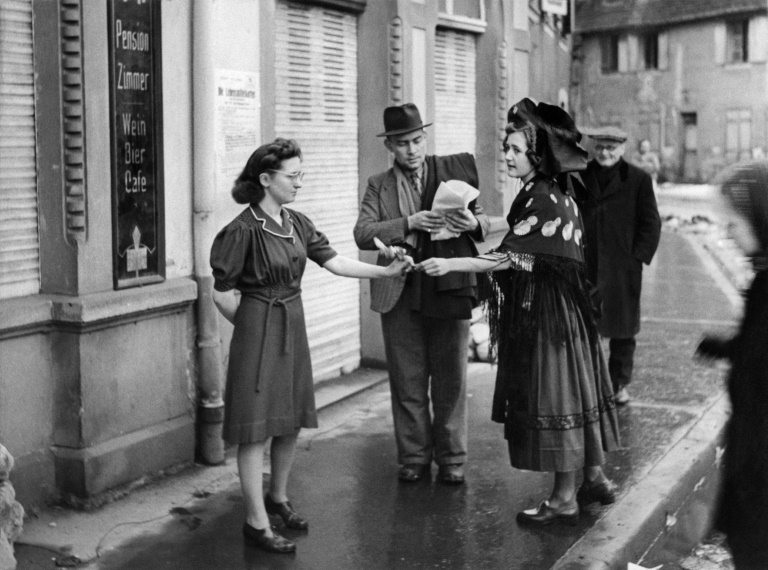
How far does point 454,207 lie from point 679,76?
44745 millimetres

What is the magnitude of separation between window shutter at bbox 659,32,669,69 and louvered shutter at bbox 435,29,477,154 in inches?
1569

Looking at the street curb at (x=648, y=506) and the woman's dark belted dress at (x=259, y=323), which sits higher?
the woman's dark belted dress at (x=259, y=323)

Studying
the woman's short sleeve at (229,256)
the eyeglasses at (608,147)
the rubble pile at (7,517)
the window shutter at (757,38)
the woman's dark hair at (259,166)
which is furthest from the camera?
the window shutter at (757,38)

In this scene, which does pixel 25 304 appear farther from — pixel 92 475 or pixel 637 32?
pixel 637 32

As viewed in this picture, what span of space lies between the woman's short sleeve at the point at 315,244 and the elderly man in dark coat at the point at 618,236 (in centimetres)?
284

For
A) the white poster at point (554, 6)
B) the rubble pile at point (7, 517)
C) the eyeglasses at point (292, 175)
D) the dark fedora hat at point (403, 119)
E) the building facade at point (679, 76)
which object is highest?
the building facade at point (679, 76)

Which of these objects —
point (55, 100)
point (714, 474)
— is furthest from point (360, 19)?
point (714, 474)

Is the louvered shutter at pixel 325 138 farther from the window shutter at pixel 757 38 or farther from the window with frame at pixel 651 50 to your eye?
the window with frame at pixel 651 50

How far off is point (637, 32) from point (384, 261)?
45811 mm

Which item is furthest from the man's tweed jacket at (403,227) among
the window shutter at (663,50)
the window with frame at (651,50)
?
the window with frame at (651,50)

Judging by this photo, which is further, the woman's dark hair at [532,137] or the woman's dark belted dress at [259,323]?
the woman's dark hair at [532,137]

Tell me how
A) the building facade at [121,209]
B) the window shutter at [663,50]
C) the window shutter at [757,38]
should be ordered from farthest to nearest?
1. the window shutter at [663,50]
2. the window shutter at [757,38]
3. the building facade at [121,209]

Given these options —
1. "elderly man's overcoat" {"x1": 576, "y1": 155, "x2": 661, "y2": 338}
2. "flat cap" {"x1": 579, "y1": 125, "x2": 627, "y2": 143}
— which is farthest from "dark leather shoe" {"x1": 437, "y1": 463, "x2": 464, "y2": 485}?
"flat cap" {"x1": 579, "y1": 125, "x2": 627, "y2": 143}

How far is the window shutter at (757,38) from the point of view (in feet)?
151
